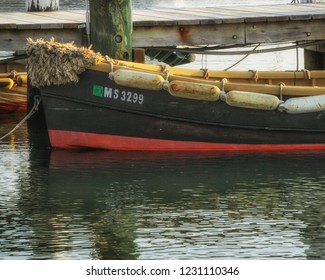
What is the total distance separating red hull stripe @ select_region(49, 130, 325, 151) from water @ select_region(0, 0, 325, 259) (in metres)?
0.12

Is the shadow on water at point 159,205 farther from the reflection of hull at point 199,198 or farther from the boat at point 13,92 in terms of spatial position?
the boat at point 13,92

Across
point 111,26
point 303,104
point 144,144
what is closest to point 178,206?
point 144,144

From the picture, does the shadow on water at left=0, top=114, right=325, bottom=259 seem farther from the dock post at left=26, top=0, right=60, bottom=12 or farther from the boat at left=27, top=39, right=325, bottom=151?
the dock post at left=26, top=0, right=60, bottom=12

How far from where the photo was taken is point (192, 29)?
1803 cm

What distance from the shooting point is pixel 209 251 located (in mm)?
12117

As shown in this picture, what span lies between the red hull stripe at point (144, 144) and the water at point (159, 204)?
119mm

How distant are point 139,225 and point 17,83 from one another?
745cm

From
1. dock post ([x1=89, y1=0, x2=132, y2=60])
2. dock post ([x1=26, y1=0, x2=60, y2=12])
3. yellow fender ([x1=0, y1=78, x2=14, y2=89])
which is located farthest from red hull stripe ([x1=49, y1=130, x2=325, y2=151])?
dock post ([x1=26, y1=0, x2=60, y2=12])

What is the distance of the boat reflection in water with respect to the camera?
12289 millimetres

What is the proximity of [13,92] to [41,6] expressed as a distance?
137 cm

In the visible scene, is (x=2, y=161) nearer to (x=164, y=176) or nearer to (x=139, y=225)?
(x=164, y=176)

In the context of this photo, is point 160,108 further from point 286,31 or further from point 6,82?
point 6,82
